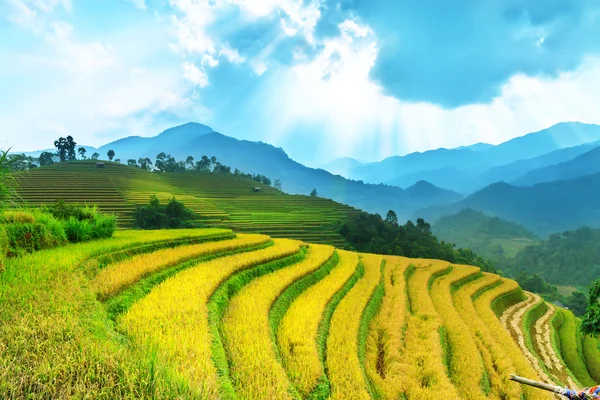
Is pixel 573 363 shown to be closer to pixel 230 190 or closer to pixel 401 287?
pixel 401 287

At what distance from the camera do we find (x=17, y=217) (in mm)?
7879

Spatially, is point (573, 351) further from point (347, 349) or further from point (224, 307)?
point (224, 307)

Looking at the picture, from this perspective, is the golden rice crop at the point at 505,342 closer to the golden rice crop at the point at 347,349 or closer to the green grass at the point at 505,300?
the green grass at the point at 505,300

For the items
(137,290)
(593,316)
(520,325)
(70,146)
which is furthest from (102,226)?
(70,146)

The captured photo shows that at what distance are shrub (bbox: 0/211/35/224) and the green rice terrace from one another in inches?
1115

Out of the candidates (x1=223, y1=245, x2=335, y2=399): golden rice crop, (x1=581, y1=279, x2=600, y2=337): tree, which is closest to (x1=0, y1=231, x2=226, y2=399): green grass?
(x1=223, y1=245, x2=335, y2=399): golden rice crop

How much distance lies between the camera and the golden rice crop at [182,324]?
3.84m

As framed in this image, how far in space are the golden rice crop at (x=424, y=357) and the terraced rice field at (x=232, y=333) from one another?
4cm

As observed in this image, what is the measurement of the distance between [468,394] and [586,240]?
134917 millimetres

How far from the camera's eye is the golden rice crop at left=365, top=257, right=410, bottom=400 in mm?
6129

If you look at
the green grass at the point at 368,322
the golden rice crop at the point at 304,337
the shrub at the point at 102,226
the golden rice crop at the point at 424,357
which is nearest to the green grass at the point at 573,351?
the golden rice crop at the point at 424,357

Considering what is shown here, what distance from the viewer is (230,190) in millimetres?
83375

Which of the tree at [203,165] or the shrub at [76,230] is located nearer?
the shrub at [76,230]

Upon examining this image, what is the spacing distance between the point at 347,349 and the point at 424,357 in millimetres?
2234
